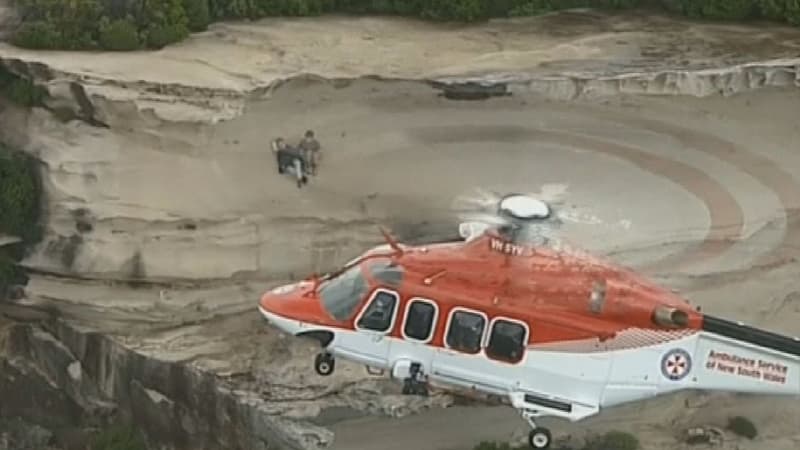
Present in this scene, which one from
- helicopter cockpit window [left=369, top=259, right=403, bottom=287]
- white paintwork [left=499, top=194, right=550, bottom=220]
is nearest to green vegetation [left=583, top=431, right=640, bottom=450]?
helicopter cockpit window [left=369, top=259, right=403, bottom=287]

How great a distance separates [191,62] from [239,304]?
2.40 metres

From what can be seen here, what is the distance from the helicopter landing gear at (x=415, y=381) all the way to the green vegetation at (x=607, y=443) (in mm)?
1331

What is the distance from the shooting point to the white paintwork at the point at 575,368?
1275 cm

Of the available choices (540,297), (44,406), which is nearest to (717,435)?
(540,297)

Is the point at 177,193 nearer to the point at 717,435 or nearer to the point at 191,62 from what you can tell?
the point at 191,62

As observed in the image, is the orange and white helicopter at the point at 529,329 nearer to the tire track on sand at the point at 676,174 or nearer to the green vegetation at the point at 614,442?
the green vegetation at the point at 614,442

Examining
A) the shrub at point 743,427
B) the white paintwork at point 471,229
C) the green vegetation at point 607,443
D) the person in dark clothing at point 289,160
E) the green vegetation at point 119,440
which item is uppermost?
the person in dark clothing at point 289,160

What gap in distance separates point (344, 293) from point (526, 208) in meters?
2.02

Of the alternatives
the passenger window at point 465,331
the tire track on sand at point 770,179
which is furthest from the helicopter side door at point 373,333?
the tire track on sand at point 770,179

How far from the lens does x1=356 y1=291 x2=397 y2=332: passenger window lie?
12.8m

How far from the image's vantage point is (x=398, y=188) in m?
14.7

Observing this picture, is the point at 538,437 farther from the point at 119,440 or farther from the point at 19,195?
→ the point at 19,195

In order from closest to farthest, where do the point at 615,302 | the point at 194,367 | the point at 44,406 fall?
1. the point at 615,302
2. the point at 194,367
3. the point at 44,406

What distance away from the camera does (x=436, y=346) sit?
42.1ft
